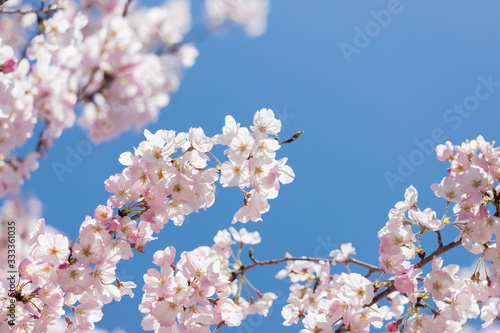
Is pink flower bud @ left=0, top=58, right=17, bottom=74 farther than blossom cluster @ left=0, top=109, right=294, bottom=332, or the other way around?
pink flower bud @ left=0, top=58, right=17, bottom=74

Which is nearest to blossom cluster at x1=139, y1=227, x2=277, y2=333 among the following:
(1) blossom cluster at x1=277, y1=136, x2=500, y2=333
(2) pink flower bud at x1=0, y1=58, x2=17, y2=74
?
(1) blossom cluster at x1=277, y1=136, x2=500, y2=333

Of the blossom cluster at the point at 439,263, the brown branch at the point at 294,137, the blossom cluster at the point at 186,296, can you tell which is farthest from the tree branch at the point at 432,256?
the brown branch at the point at 294,137

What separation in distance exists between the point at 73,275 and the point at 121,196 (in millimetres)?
476

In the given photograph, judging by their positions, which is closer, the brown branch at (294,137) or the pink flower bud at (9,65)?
the brown branch at (294,137)

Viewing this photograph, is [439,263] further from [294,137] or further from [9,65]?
[9,65]

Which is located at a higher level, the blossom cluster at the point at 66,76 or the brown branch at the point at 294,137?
the blossom cluster at the point at 66,76

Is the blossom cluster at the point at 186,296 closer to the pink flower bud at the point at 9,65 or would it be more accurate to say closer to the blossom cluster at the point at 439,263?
the blossom cluster at the point at 439,263

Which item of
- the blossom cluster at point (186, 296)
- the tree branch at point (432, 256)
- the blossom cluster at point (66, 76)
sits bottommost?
the tree branch at point (432, 256)

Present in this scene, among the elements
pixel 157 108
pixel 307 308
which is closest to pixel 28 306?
pixel 157 108

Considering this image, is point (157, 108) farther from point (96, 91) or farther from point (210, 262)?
point (210, 262)

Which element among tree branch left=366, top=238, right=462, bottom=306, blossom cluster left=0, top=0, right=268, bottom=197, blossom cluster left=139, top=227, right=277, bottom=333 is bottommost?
tree branch left=366, top=238, right=462, bottom=306

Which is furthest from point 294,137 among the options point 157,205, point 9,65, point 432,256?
point 9,65

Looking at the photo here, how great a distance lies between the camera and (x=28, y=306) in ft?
7.04

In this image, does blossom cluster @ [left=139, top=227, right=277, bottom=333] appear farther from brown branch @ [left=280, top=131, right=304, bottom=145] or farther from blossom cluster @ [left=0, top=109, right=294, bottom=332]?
brown branch @ [left=280, top=131, right=304, bottom=145]
